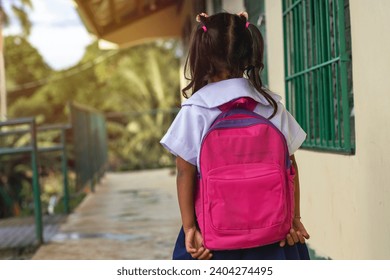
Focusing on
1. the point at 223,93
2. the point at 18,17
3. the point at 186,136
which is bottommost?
the point at 186,136

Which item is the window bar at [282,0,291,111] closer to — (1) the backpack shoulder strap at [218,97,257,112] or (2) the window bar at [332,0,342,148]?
(2) the window bar at [332,0,342,148]

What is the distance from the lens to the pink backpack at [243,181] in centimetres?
206

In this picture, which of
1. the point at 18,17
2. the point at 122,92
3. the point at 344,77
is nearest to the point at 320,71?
the point at 344,77

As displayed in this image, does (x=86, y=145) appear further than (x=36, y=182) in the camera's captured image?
Yes

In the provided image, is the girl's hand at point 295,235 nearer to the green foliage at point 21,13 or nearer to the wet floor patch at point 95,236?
the wet floor patch at point 95,236

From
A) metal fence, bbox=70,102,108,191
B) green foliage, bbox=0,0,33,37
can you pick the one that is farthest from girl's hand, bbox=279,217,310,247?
green foliage, bbox=0,0,33,37

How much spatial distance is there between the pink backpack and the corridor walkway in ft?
9.76

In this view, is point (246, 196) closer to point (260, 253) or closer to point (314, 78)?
point (260, 253)

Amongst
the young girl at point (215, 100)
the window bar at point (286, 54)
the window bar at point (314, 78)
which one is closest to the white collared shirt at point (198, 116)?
the young girl at point (215, 100)

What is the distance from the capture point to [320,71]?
361 centimetres

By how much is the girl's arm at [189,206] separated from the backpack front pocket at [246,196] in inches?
3.2

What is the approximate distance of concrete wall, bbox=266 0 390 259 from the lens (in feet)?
8.94

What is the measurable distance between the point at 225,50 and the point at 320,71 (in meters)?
1.53
